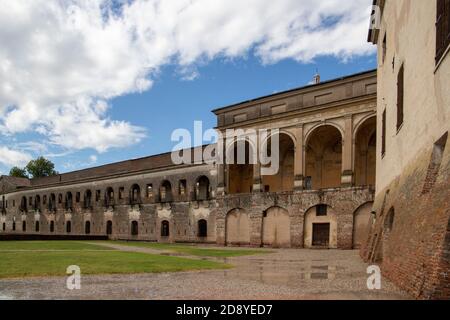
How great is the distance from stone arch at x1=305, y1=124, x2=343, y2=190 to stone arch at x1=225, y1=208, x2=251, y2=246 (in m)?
5.09

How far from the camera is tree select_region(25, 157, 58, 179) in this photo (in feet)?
272

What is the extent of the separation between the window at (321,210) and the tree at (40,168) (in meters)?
68.0

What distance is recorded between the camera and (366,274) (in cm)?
1172

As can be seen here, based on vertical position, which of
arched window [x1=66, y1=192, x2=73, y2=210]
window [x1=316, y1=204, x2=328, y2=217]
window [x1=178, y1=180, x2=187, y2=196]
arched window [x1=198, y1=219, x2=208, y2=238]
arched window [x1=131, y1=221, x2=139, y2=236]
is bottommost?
arched window [x1=131, y1=221, x2=139, y2=236]

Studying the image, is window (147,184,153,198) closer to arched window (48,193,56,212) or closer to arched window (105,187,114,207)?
arched window (105,187,114,207)

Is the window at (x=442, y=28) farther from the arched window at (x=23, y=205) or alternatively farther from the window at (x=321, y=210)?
the arched window at (x=23, y=205)

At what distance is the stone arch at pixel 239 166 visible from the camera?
3281 cm

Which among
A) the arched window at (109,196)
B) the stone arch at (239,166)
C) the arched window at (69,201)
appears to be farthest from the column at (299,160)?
the arched window at (69,201)

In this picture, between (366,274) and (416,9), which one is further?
(366,274)

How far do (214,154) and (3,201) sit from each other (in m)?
46.1

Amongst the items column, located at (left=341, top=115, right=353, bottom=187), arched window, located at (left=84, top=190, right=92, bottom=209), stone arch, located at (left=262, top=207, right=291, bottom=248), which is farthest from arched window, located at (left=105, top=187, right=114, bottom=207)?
column, located at (left=341, top=115, right=353, bottom=187)

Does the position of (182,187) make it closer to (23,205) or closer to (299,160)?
(299,160)
